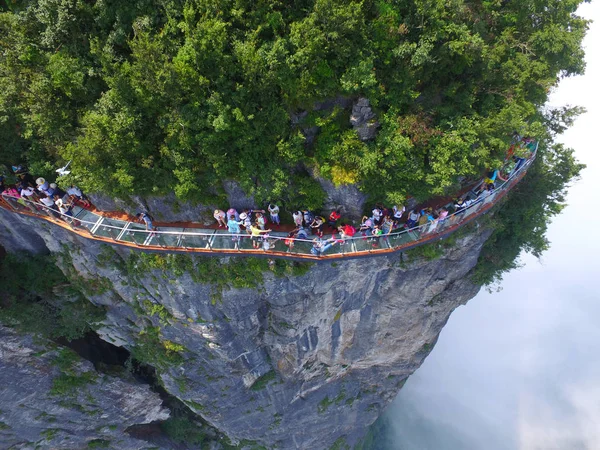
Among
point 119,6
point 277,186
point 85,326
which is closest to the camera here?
point 119,6

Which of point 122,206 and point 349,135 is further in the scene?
point 122,206

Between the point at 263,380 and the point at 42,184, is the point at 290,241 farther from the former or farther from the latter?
the point at 263,380

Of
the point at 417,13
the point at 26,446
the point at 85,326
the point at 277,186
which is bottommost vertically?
the point at 26,446

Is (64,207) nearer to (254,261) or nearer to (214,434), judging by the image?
(254,261)

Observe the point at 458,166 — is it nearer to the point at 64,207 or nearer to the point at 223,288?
the point at 223,288

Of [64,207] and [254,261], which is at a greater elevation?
[64,207]

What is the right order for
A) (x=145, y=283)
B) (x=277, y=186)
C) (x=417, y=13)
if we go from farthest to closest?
(x=145, y=283)
(x=277, y=186)
(x=417, y=13)

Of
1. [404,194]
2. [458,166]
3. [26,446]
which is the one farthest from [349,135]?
[26,446]
